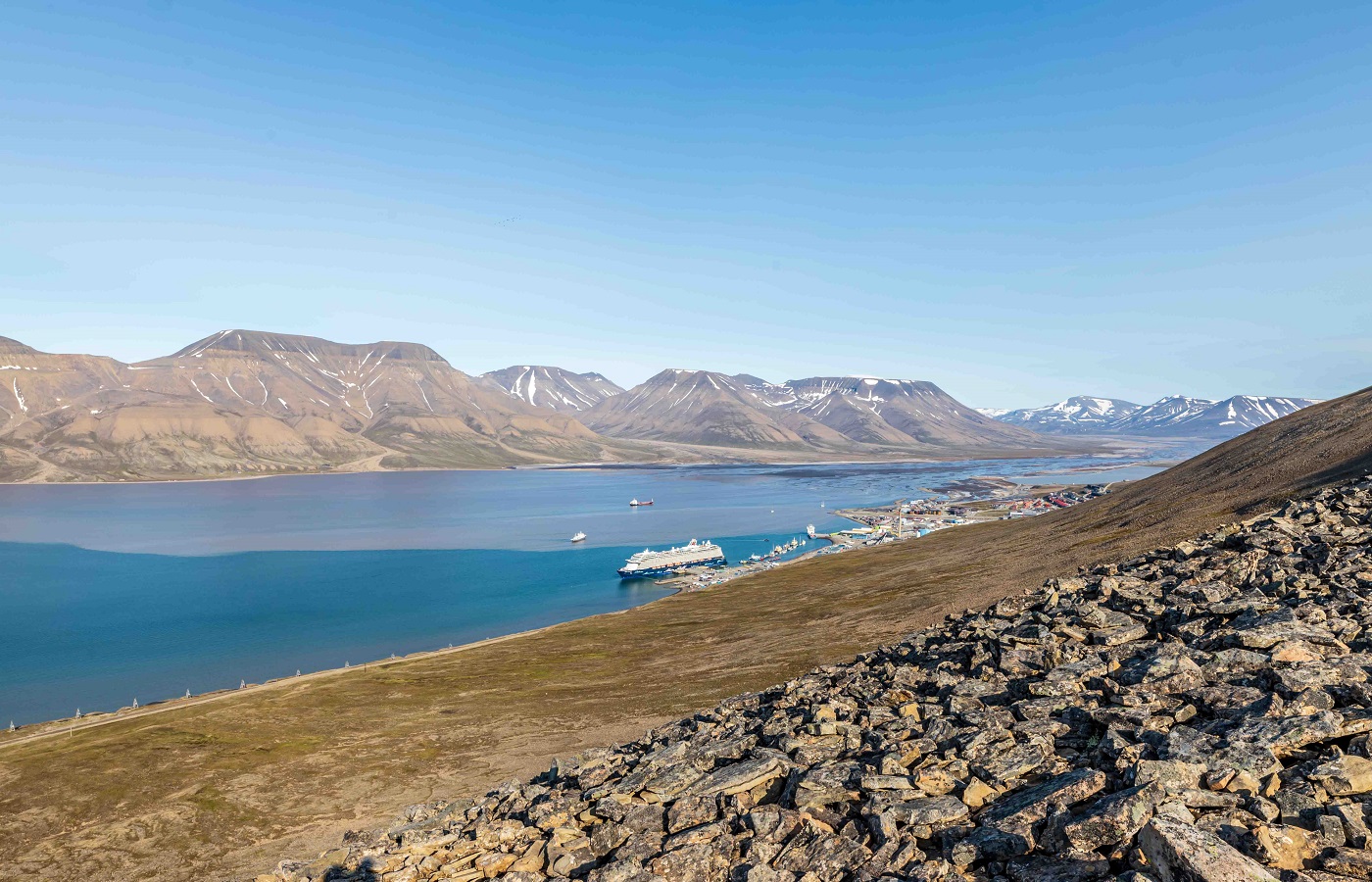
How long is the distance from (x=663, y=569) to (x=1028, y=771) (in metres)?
130

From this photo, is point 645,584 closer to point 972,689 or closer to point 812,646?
point 812,646

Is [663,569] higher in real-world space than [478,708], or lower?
lower

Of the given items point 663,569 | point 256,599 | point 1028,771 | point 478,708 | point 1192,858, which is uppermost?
point 1192,858

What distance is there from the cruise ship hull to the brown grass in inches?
1648

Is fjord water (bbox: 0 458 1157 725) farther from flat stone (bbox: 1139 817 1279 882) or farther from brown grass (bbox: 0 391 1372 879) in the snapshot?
flat stone (bbox: 1139 817 1279 882)

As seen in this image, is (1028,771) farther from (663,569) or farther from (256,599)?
(256,599)

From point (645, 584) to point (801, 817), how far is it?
12012 cm

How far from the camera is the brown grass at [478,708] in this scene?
37.8m

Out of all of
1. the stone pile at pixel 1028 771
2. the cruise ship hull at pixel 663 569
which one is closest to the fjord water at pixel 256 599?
the cruise ship hull at pixel 663 569

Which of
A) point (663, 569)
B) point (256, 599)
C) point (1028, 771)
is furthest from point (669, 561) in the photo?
point (1028, 771)

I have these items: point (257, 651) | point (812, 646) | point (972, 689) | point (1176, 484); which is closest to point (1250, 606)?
point (972, 689)

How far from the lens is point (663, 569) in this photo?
145 m

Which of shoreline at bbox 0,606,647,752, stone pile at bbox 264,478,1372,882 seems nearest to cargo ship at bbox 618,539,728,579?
shoreline at bbox 0,606,647,752

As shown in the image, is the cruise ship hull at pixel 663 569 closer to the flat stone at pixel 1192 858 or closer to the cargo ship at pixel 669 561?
the cargo ship at pixel 669 561
